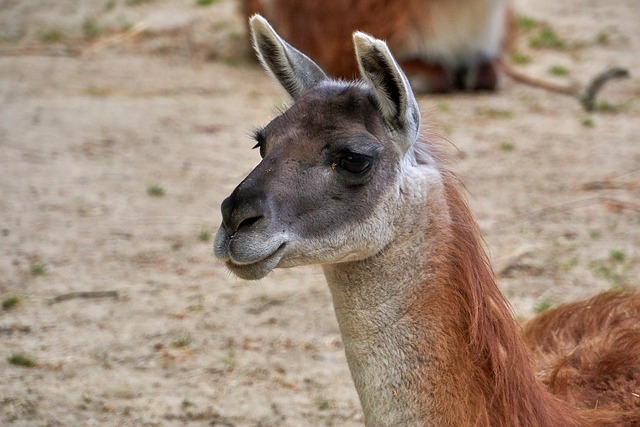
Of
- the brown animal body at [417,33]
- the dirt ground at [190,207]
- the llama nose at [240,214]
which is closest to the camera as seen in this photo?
the llama nose at [240,214]

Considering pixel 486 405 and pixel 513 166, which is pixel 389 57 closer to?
pixel 486 405

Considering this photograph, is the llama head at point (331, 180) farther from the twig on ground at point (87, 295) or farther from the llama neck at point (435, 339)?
the twig on ground at point (87, 295)

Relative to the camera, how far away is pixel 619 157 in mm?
8312

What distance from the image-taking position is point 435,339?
3.48 metres

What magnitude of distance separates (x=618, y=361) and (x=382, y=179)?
1.20m

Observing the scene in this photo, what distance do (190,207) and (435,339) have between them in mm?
4218

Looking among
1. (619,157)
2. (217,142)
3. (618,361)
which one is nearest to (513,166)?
(619,157)

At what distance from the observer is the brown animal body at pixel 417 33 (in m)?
10.1

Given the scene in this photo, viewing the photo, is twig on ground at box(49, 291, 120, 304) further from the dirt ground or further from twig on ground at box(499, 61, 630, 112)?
twig on ground at box(499, 61, 630, 112)

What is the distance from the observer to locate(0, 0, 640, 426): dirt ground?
16.9 ft

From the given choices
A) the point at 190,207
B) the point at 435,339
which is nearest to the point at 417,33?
the point at 190,207

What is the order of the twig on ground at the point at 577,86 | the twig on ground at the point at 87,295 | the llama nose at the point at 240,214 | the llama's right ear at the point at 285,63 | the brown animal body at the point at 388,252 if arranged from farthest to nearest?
the twig on ground at the point at 577,86, the twig on ground at the point at 87,295, the llama's right ear at the point at 285,63, the brown animal body at the point at 388,252, the llama nose at the point at 240,214

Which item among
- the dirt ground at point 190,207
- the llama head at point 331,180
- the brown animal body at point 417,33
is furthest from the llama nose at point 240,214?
the brown animal body at point 417,33

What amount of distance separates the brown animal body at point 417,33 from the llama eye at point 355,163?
21.8ft
